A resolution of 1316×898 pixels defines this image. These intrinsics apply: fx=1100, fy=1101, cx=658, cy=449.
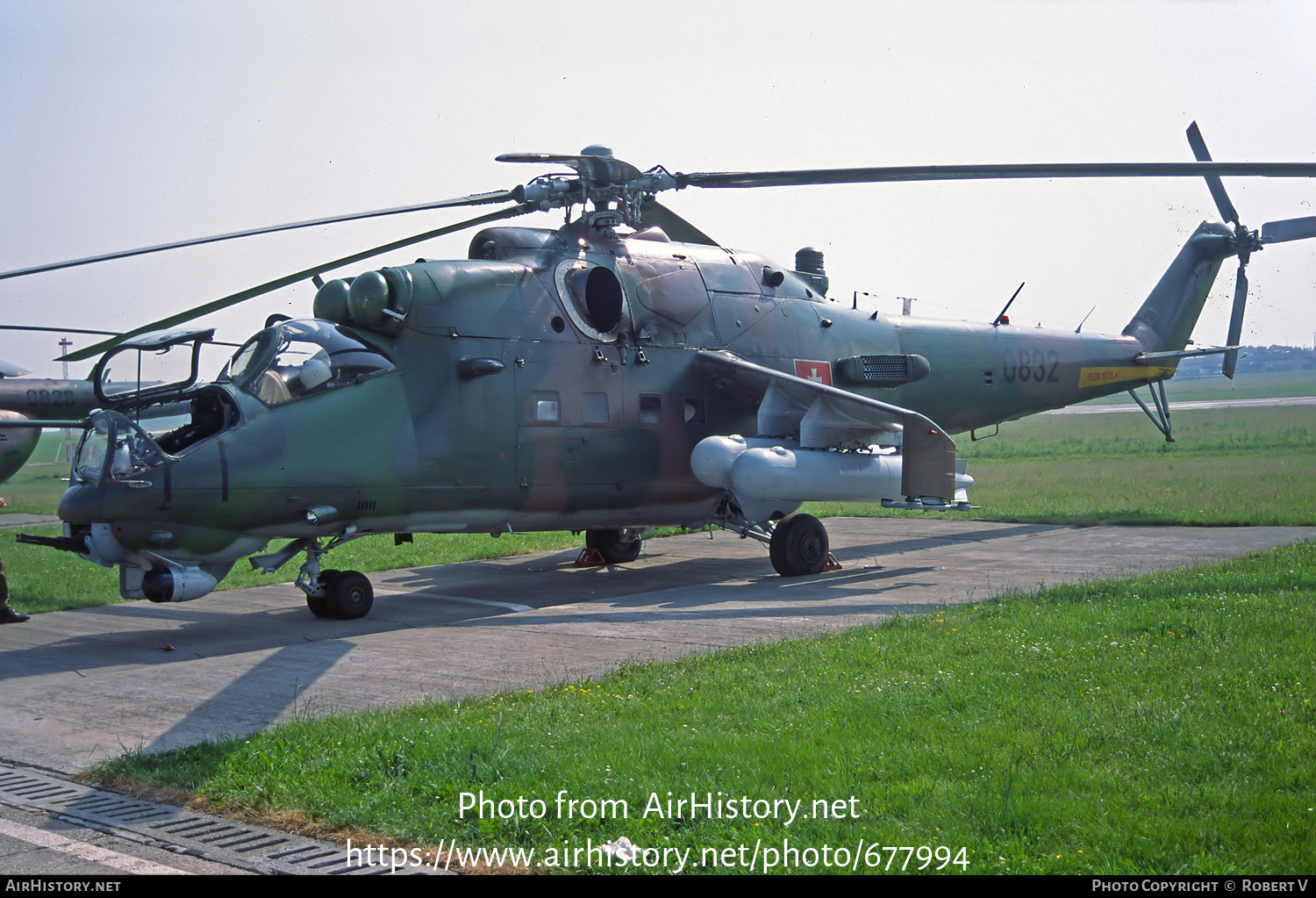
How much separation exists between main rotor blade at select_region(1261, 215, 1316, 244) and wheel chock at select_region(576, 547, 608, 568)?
12.4 metres

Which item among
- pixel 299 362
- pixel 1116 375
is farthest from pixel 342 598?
pixel 1116 375

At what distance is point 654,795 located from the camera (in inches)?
191

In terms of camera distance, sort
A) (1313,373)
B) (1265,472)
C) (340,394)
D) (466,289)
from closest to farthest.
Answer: (340,394), (466,289), (1265,472), (1313,373)

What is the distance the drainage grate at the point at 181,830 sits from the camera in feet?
14.9

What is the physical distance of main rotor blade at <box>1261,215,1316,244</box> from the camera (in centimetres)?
1753

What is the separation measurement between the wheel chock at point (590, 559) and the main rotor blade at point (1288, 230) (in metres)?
12.4

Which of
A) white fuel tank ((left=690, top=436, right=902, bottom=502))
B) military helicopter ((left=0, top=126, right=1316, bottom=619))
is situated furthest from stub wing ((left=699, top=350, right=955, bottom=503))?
white fuel tank ((left=690, top=436, right=902, bottom=502))

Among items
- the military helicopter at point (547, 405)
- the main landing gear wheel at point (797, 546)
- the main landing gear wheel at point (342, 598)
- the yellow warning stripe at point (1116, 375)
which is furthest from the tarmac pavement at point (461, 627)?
the yellow warning stripe at point (1116, 375)

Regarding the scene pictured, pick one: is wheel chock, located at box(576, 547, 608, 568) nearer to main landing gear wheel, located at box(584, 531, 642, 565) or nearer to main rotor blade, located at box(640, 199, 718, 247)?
main landing gear wheel, located at box(584, 531, 642, 565)

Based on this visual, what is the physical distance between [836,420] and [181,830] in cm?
980

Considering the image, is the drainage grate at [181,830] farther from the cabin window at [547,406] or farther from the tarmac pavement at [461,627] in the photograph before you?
the cabin window at [547,406]
